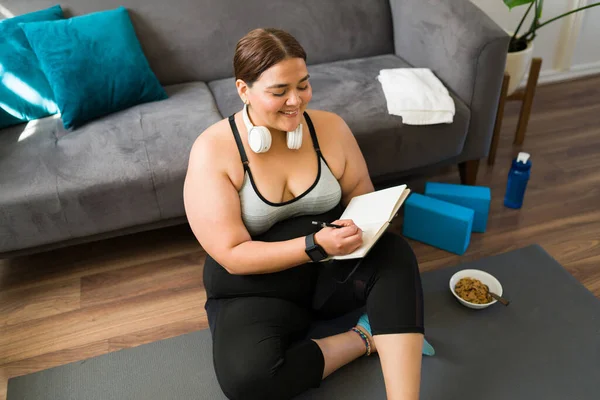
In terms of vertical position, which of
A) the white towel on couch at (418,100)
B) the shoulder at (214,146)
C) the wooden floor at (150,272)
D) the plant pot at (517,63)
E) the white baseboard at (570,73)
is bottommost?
the white baseboard at (570,73)

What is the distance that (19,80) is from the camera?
1903 millimetres

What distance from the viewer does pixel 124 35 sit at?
198 centimetres

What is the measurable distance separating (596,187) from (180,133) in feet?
5.68

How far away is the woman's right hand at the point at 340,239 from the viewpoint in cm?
123

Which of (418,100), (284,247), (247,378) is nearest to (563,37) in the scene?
(418,100)

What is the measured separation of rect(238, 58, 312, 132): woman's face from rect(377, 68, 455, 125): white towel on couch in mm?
727

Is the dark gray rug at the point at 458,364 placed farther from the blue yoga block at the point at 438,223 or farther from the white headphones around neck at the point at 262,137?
the white headphones around neck at the point at 262,137

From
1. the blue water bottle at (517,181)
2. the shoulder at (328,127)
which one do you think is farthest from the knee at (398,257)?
the blue water bottle at (517,181)

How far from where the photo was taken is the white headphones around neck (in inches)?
50.1

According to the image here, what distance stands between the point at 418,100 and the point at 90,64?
122 cm

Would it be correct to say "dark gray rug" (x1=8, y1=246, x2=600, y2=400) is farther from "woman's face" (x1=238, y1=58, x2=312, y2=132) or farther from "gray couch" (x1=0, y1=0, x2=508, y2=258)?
"woman's face" (x1=238, y1=58, x2=312, y2=132)

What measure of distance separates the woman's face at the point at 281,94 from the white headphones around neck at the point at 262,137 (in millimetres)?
30

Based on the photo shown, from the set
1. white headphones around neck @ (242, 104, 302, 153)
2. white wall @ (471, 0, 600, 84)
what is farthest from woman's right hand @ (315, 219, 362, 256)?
white wall @ (471, 0, 600, 84)

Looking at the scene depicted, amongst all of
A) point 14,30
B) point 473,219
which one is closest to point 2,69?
point 14,30
